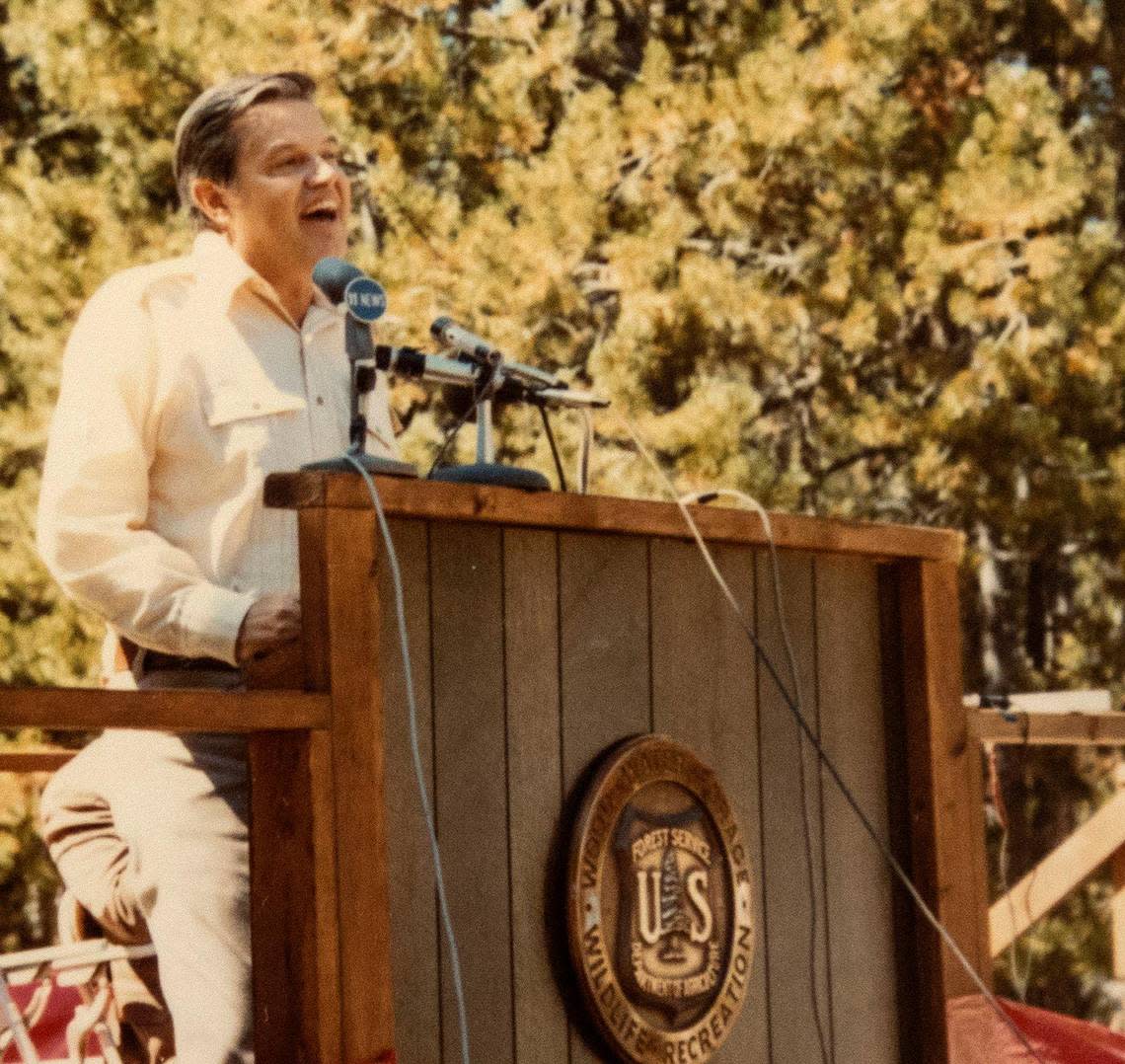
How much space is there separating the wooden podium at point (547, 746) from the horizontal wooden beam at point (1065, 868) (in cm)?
256

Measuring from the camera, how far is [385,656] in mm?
2395

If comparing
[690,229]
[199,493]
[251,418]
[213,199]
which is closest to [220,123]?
[213,199]

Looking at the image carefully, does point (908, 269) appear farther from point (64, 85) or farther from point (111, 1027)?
point (111, 1027)

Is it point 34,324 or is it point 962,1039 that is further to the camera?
point 34,324

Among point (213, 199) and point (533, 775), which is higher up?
point (213, 199)

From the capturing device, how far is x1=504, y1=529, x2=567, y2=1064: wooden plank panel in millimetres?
2525

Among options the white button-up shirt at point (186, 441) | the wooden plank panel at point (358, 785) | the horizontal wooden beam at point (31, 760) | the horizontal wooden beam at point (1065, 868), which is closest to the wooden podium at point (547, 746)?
the wooden plank panel at point (358, 785)

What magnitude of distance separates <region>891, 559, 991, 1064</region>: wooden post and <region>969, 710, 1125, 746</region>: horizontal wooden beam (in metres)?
0.38

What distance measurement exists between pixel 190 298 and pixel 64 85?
18.9ft

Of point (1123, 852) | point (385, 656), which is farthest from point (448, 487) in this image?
point (1123, 852)

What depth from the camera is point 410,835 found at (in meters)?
2.40

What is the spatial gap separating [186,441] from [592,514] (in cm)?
53

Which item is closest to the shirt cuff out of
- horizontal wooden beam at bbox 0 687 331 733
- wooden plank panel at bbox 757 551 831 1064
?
horizontal wooden beam at bbox 0 687 331 733

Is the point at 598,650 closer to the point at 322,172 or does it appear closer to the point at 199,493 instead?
the point at 199,493
